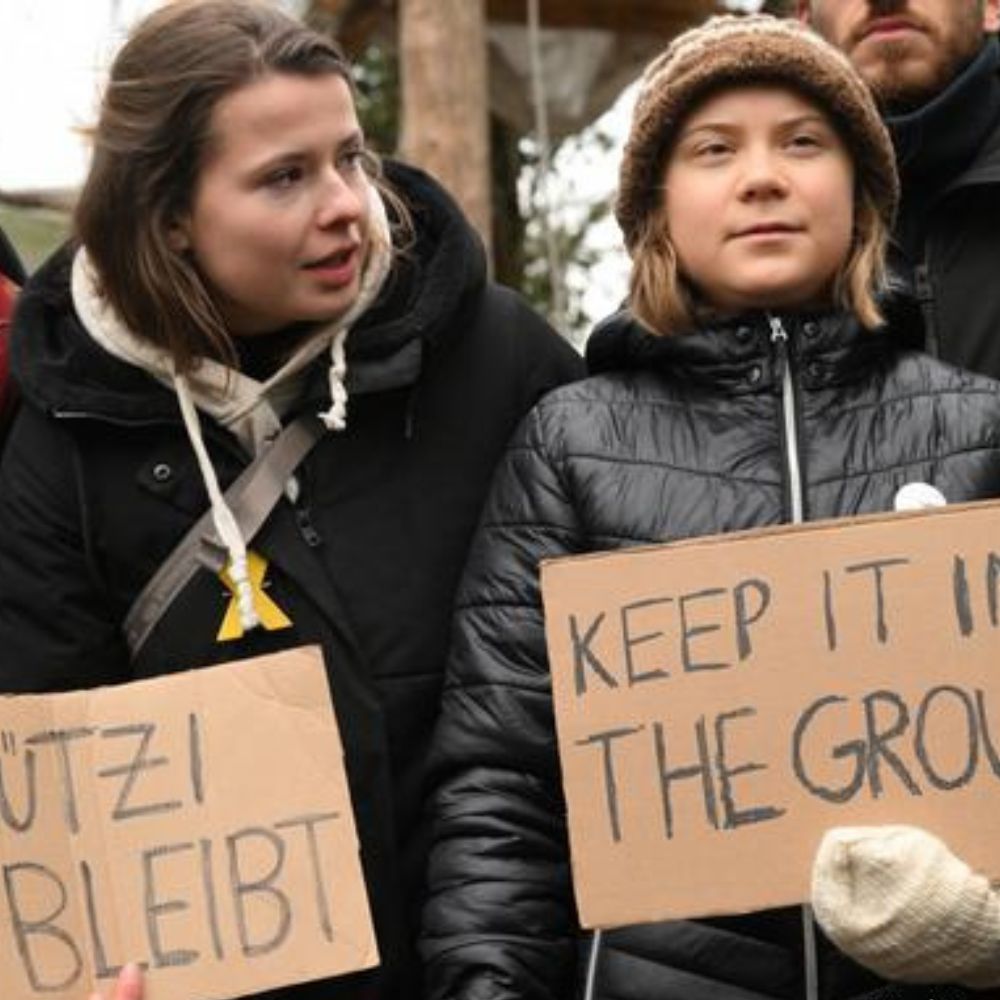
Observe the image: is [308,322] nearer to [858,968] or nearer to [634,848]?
[634,848]

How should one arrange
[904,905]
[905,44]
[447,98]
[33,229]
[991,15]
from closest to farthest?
[904,905] < [905,44] < [991,15] < [33,229] < [447,98]

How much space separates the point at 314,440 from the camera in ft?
9.99

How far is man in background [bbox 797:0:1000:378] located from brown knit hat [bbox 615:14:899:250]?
0.29 meters

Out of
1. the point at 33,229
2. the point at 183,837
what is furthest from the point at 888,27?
the point at 33,229

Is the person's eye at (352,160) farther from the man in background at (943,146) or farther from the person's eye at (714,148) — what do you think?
Answer: the man in background at (943,146)

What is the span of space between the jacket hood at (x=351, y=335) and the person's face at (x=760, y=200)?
0.33 meters

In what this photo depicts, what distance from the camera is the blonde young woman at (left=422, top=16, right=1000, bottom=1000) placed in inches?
107

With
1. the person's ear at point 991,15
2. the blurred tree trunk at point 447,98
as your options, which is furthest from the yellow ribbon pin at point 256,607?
the blurred tree trunk at point 447,98

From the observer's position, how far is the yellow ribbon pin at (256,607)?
9.75 feet

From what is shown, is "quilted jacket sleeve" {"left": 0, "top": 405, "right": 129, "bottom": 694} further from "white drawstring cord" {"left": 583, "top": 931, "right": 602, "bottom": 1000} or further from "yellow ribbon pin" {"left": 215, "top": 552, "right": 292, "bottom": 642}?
"white drawstring cord" {"left": 583, "top": 931, "right": 602, "bottom": 1000}

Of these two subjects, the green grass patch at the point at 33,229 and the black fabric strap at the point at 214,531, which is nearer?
the black fabric strap at the point at 214,531

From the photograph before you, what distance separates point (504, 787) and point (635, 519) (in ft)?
1.13

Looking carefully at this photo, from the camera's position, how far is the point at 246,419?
9.96ft

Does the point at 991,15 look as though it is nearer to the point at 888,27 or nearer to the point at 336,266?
the point at 888,27
